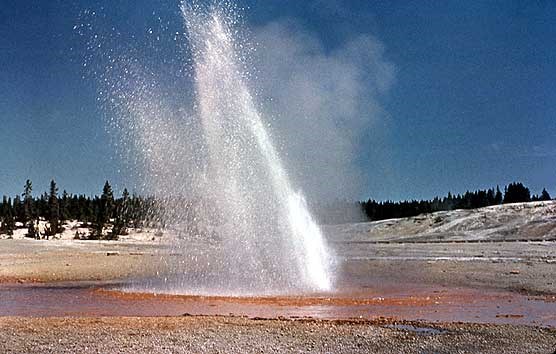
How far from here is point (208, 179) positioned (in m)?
31.7

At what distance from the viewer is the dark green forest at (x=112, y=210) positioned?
84.4 m

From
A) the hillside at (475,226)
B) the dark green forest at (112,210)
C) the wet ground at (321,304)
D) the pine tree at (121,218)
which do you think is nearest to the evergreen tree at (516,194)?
the dark green forest at (112,210)

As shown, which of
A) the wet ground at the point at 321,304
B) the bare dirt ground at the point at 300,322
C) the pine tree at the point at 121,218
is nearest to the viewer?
the bare dirt ground at the point at 300,322

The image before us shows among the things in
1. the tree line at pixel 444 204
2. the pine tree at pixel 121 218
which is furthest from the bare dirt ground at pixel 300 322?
the tree line at pixel 444 204

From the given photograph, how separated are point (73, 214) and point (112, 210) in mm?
11603

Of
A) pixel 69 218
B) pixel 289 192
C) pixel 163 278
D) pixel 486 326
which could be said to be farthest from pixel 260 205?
pixel 69 218

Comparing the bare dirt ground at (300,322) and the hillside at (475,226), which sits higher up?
the hillside at (475,226)

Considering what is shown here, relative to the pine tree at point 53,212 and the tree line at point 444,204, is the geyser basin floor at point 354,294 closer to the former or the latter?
the pine tree at point 53,212

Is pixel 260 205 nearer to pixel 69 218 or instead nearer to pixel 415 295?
pixel 415 295

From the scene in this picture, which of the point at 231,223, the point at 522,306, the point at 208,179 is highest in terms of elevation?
the point at 208,179

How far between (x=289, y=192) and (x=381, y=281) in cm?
643

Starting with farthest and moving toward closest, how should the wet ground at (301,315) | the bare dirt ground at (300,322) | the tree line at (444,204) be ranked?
1. the tree line at (444,204)
2. the wet ground at (301,315)
3. the bare dirt ground at (300,322)

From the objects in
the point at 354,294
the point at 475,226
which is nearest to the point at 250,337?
the point at 354,294

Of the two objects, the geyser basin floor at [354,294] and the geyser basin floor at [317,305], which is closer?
the geyser basin floor at [317,305]
